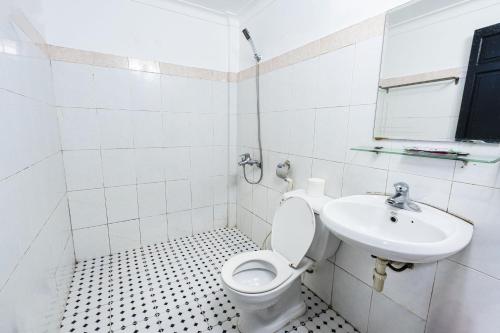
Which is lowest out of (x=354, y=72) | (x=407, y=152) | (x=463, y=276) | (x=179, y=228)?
(x=179, y=228)

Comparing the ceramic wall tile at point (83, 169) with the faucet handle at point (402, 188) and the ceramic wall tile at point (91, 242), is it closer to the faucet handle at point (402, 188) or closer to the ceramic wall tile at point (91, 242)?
the ceramic wall tile at point (91, 242)

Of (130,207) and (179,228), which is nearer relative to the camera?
(130,207)

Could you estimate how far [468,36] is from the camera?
91 centimetres

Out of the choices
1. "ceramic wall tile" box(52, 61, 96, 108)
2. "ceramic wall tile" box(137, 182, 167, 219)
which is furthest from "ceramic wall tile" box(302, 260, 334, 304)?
"ceramic wall tile" box(52, 61, 96, 108)

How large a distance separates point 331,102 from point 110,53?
1.70 m

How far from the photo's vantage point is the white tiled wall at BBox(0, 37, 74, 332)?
0.80 metres

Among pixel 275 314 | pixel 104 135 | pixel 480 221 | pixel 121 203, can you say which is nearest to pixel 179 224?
pixel 121 203

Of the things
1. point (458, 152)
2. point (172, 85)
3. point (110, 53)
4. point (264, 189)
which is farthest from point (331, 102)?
point (110, 53)

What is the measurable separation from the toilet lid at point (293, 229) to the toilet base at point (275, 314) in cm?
22

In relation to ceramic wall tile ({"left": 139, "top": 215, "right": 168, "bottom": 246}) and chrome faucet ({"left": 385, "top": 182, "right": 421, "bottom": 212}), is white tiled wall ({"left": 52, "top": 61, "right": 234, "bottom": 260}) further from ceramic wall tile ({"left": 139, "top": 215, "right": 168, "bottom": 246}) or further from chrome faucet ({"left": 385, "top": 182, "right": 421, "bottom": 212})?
chrome faucet ({"left": 385, "top": 182, "right": 421, "bottom": 212})

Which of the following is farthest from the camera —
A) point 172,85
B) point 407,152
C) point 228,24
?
point 228,24

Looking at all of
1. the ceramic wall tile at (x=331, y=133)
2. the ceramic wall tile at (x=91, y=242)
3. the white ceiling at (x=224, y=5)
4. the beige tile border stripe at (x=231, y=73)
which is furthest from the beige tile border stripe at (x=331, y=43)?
the ceramic wall tile at (x=91, y=242)

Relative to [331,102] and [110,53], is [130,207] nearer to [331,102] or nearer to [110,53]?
[110,53]

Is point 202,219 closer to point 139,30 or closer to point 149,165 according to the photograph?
point 149,165
